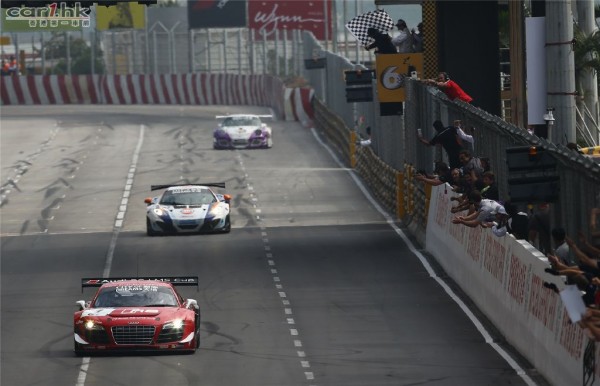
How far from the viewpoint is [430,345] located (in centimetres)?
2394

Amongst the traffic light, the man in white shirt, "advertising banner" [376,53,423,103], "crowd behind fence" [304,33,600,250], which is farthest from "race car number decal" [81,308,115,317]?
the traffic light

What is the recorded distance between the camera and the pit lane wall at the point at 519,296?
19.4m

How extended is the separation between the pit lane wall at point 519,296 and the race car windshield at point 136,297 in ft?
16.8

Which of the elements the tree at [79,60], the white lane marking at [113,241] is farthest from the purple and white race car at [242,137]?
the tree at [79,60]

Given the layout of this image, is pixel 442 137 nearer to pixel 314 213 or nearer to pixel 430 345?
pixel 430 345

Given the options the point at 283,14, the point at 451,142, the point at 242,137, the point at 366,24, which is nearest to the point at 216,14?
the point at 283,14

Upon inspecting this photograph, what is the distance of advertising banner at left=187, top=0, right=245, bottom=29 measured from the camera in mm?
113375

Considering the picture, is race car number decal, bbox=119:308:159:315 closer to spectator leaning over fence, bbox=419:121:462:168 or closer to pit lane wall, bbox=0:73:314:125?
spectator leaning over fence, bbox=419:121:462:168

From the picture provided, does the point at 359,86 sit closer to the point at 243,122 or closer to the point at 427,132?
the point at 427,132

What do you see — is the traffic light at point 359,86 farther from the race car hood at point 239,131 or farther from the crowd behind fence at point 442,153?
the race car hood at point 239,131

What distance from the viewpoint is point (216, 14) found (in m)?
115

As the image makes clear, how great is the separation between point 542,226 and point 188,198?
1874 centimetres

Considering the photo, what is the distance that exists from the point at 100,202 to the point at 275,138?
67.4 feet

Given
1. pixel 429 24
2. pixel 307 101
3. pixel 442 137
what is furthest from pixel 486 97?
pixel 307 101
